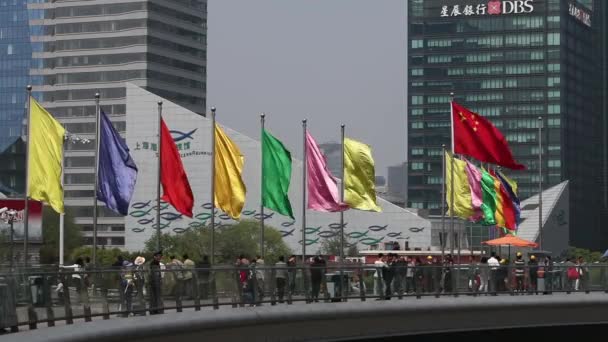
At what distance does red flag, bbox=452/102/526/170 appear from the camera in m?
50.6

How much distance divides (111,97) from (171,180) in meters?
147

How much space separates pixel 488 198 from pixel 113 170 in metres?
18.8

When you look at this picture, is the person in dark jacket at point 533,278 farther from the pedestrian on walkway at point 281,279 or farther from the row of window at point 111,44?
the row of window at point 111,44

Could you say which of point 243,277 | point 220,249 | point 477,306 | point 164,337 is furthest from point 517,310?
point 220,249

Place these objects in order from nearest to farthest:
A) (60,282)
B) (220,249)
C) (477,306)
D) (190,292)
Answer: (60,282) → (190,292) → (477,306) → (220,249)

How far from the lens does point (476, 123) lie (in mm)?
50812

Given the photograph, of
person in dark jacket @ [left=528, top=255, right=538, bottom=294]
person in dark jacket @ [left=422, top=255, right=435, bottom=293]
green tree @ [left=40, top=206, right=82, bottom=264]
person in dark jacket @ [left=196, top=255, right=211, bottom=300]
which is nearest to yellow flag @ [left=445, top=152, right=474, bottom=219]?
person in dark jacket @ [left=528, top=255, right=538, bottom=294]

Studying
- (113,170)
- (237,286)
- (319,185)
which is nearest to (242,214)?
(319,185)

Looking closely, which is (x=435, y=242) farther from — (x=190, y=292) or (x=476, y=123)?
(x=190, y=292)

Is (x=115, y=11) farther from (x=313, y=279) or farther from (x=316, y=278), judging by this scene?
(x=313, y=279)

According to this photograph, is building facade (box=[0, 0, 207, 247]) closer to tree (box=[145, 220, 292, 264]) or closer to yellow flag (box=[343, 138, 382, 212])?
tree (box=[145, 220, 292, 264])

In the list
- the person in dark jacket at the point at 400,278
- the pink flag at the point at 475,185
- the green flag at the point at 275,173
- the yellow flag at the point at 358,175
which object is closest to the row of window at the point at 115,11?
the pink flag at the point at 475,185

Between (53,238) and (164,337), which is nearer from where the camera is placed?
(164,337)

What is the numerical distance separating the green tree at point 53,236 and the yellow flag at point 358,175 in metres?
96.1
